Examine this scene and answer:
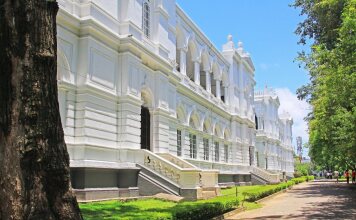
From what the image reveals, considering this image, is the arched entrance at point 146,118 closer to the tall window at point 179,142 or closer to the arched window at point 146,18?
the arched window at point 146,18

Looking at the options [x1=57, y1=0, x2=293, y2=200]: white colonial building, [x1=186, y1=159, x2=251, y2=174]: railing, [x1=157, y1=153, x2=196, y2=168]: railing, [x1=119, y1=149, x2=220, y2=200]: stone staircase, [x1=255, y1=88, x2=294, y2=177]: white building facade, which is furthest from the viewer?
[x1=255, y1=88, x2=294, y2=177]: white building facade

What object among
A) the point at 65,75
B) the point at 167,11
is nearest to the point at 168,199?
the point at 65,75

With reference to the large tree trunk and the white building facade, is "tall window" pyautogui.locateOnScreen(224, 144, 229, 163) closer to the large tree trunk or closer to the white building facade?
the white building facade

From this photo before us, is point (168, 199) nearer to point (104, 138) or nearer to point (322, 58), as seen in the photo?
point (104, 138)

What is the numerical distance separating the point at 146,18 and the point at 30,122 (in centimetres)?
1839

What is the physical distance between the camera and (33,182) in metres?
5.22

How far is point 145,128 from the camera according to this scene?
72.6 ft

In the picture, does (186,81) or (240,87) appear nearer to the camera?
(186,81)

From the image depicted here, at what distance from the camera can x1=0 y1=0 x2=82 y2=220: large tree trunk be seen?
517 centimetres

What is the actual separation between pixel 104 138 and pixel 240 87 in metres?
28.3

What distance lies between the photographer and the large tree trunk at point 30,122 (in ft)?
17.0

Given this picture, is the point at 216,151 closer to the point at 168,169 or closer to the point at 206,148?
the point at 206,148

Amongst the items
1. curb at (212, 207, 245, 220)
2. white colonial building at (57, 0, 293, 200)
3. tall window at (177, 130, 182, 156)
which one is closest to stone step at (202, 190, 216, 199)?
white colonial building at (57, 0, 293, 200)

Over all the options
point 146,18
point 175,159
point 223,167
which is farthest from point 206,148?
point 146,18
